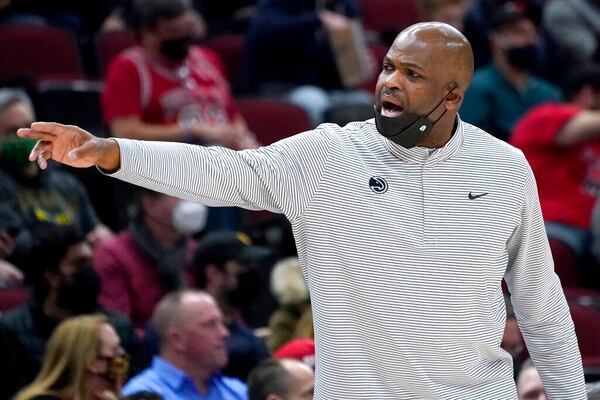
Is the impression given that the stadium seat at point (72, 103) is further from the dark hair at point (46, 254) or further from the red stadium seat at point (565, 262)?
the red stadium seat at point (565, 262)

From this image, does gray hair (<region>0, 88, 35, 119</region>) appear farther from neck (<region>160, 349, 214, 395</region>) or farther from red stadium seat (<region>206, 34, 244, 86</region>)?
red stadium seat (<region>206, 34, 244, 86</region>)

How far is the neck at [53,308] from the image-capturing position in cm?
487

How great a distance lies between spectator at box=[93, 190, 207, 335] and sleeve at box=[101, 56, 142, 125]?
505mm

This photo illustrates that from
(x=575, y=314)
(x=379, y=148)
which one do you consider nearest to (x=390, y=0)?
(x=575, y=314)

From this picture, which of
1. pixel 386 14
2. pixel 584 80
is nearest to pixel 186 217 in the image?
pixel 584 80

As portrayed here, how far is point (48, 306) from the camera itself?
4.88m

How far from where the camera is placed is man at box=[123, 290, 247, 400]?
4.67m

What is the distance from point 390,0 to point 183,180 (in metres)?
6.31

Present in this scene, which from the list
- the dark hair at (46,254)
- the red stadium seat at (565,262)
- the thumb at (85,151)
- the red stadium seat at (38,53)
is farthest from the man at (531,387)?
the red stadium seat at (38,53)

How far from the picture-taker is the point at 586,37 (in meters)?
7.96

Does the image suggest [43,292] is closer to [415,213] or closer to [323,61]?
[415,213]

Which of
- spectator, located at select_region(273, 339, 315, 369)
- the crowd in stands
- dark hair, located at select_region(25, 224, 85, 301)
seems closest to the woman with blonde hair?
the crowd in stands

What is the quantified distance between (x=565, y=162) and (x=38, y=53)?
263 centimetres

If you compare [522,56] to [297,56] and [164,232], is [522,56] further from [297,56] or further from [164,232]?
[164,232]
